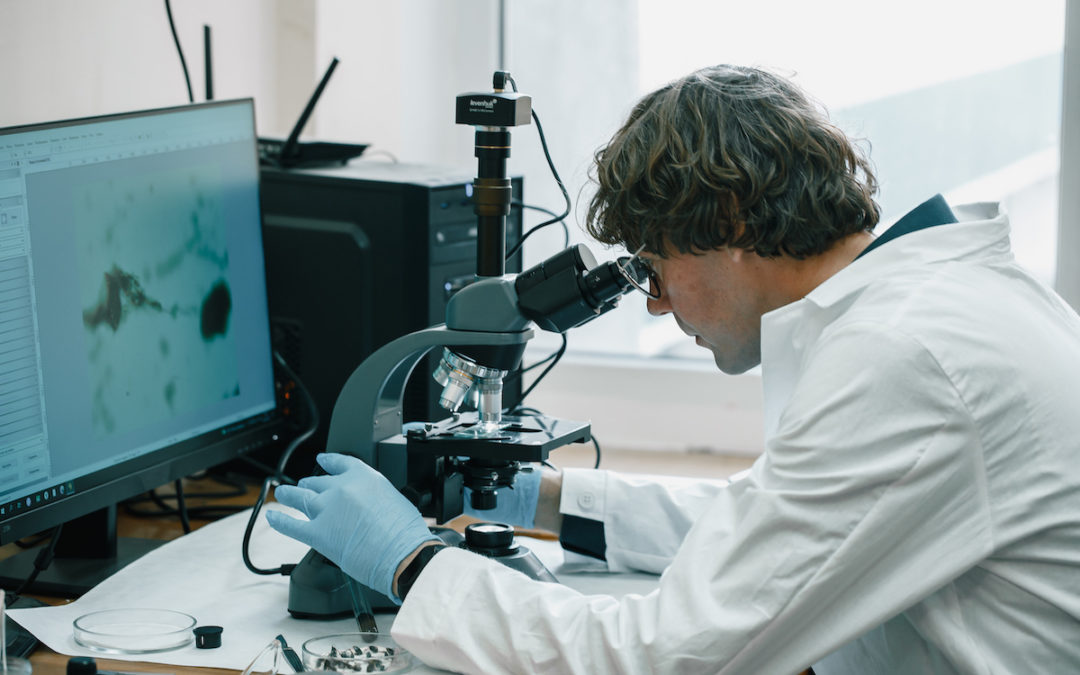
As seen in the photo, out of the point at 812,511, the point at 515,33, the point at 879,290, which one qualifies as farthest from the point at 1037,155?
the point at 812,511

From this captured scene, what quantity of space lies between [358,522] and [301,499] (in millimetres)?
89

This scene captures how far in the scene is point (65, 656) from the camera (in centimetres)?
105

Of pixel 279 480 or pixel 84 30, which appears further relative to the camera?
pixel 84 30

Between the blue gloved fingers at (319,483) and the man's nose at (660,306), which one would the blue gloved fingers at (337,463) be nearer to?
the blue gloved fingers at (319,483)

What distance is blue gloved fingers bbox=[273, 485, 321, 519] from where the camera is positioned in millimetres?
1155

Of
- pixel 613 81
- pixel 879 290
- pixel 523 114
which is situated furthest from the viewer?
pixel 613 81

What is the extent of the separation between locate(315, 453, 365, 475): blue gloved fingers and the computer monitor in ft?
0.77

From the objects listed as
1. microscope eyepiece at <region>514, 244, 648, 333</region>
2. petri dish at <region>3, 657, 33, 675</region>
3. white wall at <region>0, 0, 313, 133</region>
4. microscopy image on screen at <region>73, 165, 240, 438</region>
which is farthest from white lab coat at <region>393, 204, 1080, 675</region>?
white wall at <region>0, 0, 313, 133</region>

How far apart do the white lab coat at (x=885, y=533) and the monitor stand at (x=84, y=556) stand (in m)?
0.45

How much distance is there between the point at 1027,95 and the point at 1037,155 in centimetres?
10

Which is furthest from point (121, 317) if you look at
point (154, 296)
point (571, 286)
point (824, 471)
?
point (824, 471)

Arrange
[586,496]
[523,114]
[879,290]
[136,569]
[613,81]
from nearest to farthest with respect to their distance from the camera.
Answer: [879,290], [523,114], [136,569], [586,496], [613,81]

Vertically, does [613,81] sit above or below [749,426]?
above

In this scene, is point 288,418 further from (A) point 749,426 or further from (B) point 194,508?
(A) point 749,426
